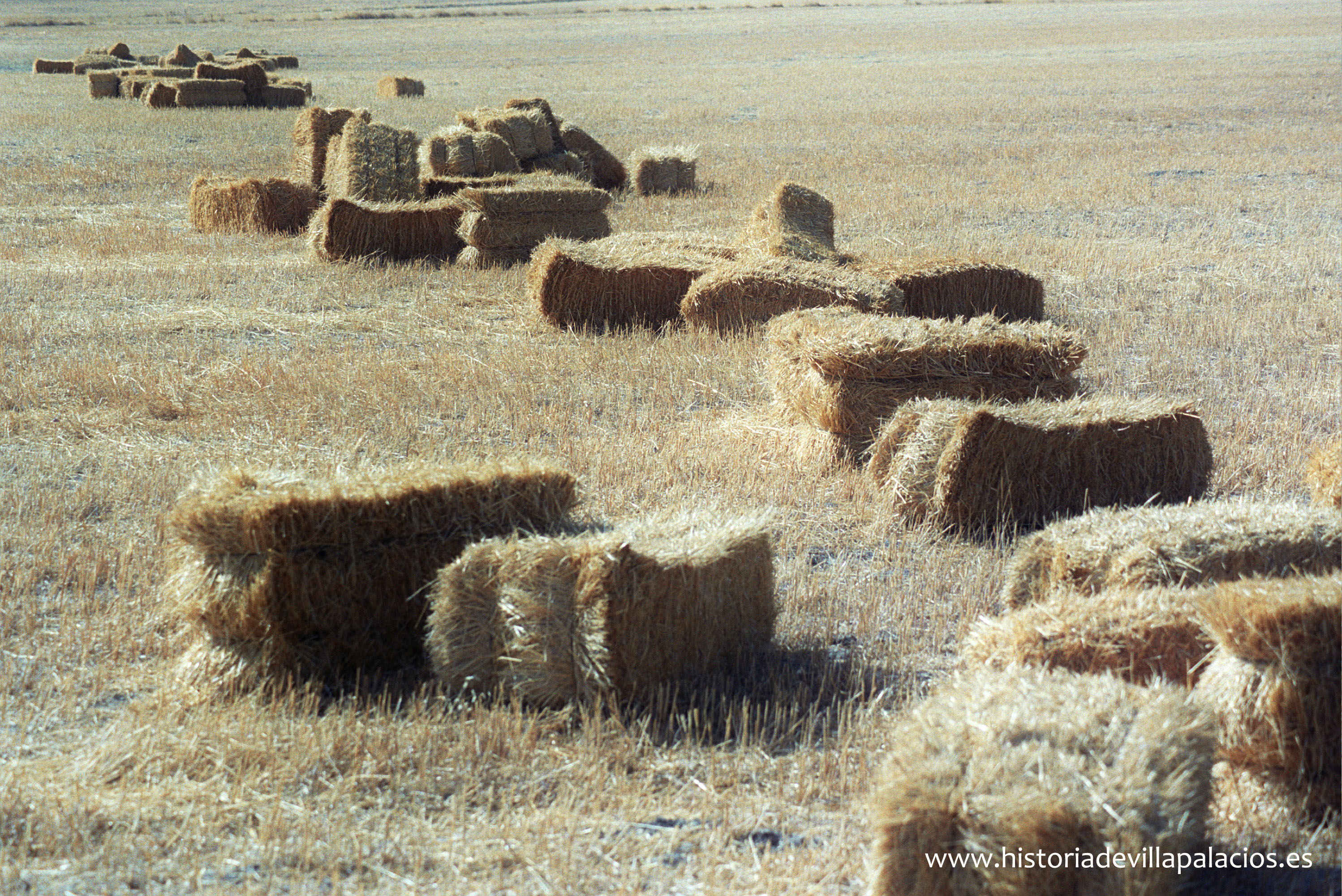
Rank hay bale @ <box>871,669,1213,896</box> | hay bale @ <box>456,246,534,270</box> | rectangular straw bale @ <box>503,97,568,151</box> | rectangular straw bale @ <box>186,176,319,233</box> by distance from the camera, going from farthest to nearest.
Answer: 1. rectangular straw bale @ <box>503,97,568,151</box>
2. rectangular straw bale @ <box>186,176,319,233</box>
3. hay bale @ <box>456,246,534,270</box>
4. hay bale @ <box>871,669,1213,896</box>

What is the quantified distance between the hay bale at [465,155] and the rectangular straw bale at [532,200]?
2663 mm

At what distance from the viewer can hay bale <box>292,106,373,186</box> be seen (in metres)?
14.4

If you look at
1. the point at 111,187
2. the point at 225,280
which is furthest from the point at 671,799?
the point at 111,187

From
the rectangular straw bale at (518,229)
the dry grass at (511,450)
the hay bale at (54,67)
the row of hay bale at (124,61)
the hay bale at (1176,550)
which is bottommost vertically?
the dry grass at (511,450)

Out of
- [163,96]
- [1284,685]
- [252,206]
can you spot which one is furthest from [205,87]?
[1284,685]

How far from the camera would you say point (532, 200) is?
1124cm

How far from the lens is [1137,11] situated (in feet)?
274

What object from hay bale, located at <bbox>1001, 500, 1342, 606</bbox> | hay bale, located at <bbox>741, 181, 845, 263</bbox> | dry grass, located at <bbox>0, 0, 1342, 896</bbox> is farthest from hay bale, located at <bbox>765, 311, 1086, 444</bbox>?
hay bale, located at <bbox>741, 181, 845, 263</bbox>

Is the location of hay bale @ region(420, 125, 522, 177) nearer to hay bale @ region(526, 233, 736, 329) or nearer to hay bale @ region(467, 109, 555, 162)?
hay bale @ region(467, 109, 555, 162)

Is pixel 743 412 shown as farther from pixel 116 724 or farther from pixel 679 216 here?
pixel 679 216

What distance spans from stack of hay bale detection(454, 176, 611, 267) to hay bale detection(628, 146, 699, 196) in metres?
4.46

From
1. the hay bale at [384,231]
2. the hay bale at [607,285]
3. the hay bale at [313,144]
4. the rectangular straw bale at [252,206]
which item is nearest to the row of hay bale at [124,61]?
the hay bale at [313,144]

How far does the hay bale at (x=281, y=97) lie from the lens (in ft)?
91.8

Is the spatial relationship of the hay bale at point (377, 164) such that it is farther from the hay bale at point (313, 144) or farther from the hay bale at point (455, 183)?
the hay bale at point (313, 144)
